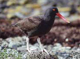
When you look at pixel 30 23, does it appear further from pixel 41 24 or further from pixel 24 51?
pixel 24 51

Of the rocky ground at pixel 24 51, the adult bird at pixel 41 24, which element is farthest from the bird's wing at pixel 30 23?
the rocky ground at pixel 24 51

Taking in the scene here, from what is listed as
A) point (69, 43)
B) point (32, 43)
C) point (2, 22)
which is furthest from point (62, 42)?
point (2, 22)

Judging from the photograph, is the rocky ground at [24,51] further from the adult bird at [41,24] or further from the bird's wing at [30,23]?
the bird's wing at [30,23]

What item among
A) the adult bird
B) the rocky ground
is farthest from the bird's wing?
the rocky ground

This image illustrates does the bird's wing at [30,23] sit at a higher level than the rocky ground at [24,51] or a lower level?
higher

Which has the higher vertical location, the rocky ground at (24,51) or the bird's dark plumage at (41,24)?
the bird's dark plumage at (41,24)

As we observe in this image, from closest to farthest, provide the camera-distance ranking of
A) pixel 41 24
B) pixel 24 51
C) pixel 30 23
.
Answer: pixel 41 24 < pixel 30 23 < pixel 24 51

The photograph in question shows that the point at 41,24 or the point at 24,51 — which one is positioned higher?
the point at 41,24

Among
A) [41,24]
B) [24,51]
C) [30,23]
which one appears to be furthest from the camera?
[24,51]

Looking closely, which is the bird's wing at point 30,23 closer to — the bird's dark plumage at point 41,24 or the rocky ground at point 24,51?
the bird's dark plumage at point 41,24

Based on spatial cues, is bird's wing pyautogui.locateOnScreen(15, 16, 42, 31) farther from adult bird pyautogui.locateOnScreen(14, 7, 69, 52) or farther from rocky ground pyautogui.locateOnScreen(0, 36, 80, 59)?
rocky ground pyautogui.locateOnScreen(0, 36, 80, 59)

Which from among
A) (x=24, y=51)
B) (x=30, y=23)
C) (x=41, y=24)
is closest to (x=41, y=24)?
(x=41, y=24)

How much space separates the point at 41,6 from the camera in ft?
46.8

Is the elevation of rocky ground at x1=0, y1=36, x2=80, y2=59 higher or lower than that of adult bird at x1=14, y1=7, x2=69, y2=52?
lower
